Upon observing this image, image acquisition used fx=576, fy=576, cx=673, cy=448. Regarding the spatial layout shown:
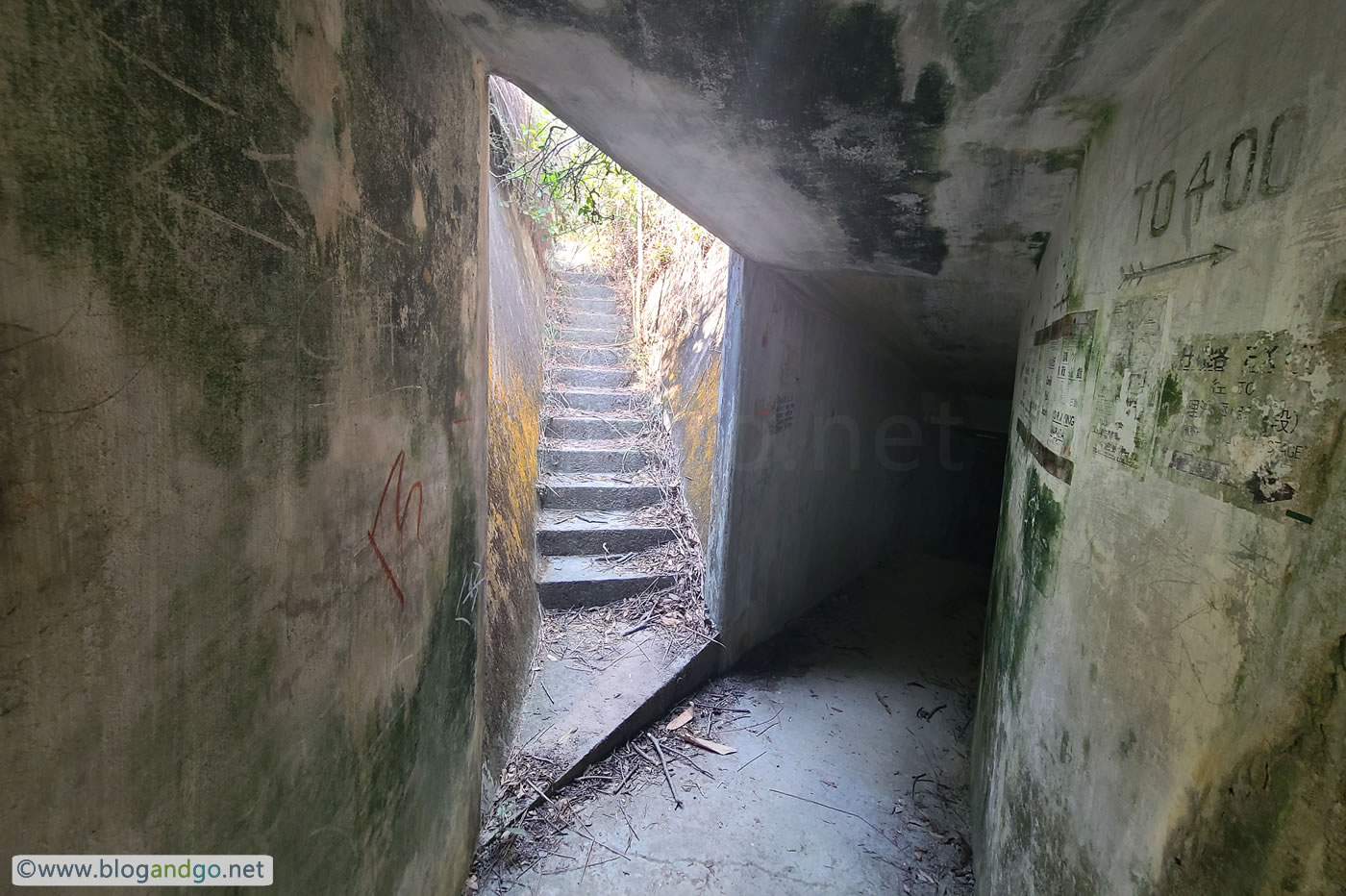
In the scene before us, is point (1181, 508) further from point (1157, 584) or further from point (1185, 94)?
point (1185, 94)

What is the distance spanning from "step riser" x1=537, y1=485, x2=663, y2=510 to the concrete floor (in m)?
1.34

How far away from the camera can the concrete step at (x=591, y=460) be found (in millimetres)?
4215

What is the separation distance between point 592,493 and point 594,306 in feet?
10.7

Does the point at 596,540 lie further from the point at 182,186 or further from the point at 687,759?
the point at 182,186

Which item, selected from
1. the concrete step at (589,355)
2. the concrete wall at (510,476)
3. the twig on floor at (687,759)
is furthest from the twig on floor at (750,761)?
the concrete step at (589,355)

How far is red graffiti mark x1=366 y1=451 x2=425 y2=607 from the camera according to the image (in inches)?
49.8

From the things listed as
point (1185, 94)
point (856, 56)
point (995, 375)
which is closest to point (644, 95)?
point (856, 56)

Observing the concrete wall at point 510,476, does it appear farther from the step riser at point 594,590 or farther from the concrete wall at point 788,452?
the concrete wall at point 788,452

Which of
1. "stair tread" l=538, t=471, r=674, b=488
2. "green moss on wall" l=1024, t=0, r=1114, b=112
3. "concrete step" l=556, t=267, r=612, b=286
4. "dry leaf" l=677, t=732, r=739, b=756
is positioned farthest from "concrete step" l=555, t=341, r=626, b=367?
"green moss on wall" l=1024, t=0, r=1114, b=112

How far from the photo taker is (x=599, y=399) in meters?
5.04

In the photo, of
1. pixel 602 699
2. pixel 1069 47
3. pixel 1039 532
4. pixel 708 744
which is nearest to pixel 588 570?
pixel 602 699

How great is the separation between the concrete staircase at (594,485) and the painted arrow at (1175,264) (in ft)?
9.61

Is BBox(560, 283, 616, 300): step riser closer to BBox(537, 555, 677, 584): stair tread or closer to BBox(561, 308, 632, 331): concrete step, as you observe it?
BBox(561, 308, 632, 331): concrete step

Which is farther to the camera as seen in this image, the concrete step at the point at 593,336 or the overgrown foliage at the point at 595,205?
the concrete step at the point at 593,336
